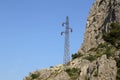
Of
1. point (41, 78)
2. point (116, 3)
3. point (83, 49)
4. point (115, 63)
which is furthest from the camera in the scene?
point (83, 49)

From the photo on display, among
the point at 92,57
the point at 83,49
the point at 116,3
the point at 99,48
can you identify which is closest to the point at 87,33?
the point at 83,49

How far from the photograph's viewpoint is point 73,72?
7350cm

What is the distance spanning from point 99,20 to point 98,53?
2224 centimetres

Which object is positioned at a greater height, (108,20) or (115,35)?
(108,20)

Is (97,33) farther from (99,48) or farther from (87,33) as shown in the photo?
(99,48)

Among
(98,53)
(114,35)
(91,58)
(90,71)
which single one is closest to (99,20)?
(114,35)

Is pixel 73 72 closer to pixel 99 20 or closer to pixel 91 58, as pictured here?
pixel 91 58

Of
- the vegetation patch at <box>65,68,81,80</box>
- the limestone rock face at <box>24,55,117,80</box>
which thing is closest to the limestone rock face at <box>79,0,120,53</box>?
the limestone rock face at <box>24,55,117,80</box>

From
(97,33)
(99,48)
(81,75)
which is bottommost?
(81,75)

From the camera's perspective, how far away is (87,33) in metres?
102

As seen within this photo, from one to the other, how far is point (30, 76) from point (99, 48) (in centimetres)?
1469

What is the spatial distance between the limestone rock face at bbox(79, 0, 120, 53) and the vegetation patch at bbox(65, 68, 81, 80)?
16.1m

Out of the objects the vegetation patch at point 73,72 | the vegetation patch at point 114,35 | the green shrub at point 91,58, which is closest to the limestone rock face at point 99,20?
the vegetation patch at point 114,35

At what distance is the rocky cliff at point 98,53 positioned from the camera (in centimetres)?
6744
